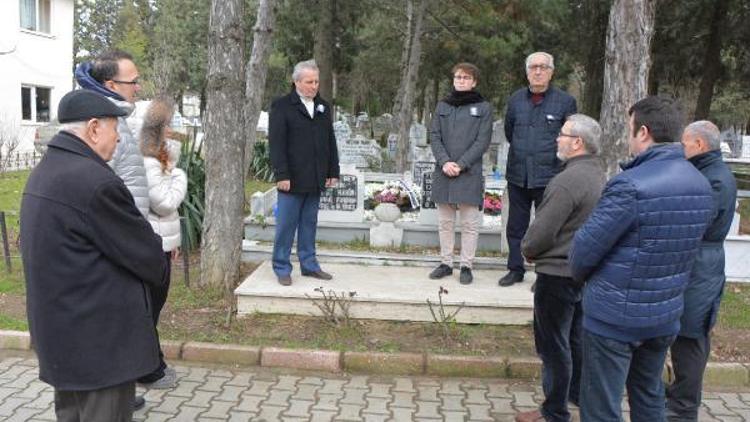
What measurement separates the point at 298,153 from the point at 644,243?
3235 mm

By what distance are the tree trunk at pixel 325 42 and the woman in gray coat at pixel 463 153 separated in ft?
38.8

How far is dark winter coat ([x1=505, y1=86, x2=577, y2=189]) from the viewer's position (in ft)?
17.5

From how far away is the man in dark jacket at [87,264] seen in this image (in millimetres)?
2352

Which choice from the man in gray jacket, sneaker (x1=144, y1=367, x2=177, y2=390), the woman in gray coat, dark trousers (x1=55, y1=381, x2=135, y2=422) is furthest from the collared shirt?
dark trousers (x1=55, y1=381, x2=135, y2=422)

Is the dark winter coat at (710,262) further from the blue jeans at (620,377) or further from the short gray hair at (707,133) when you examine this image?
the blue jeans at (620,377)

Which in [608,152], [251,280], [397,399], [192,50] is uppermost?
[192,50]

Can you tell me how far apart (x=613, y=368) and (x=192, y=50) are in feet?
128

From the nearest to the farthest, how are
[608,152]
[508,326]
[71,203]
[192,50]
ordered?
[71,203] < [508,326] < [608,152] < [192,50]

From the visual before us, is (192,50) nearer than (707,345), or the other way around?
(707,345)

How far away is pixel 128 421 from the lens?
8.72ft

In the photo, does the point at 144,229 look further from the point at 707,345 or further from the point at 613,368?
the point at 707,345

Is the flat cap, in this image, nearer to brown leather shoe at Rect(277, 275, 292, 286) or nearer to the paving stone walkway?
the paving stone walkway

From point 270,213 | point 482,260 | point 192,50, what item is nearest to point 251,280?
point 482,260

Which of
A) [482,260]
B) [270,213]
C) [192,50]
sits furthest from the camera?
[192,50]
